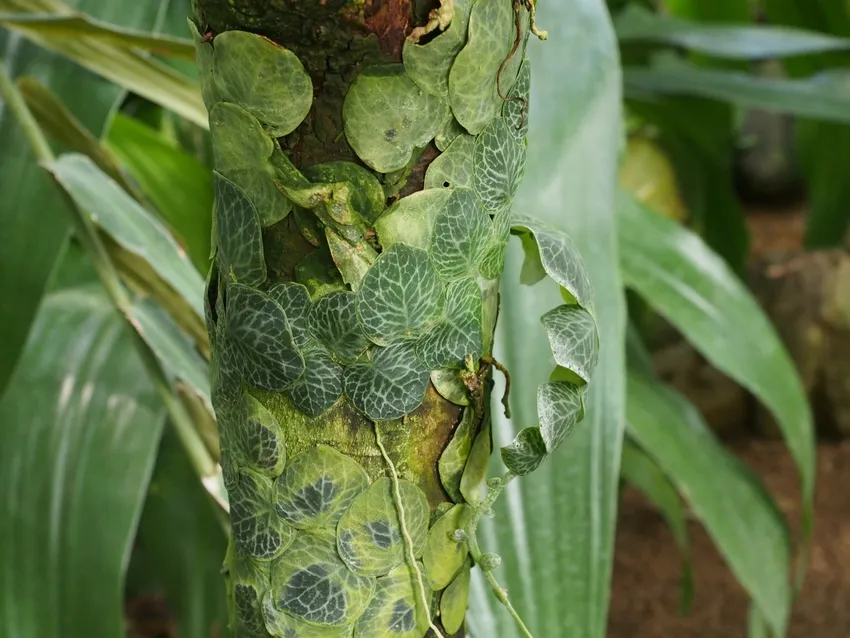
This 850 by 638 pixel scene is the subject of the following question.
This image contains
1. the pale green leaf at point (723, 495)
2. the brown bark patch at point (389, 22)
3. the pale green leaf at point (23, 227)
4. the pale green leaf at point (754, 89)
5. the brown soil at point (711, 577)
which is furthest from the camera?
the brown soil at point (711, 577)

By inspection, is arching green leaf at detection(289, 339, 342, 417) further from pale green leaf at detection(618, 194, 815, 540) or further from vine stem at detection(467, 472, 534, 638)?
pale green leaf at detection(618, 194, 815, 540)

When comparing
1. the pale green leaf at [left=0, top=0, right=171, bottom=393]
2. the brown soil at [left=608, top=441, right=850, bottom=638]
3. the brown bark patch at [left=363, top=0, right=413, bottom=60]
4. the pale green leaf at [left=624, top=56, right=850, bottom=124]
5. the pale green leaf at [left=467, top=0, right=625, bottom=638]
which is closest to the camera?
the brown bark patch at [left=363, top=0, right=413, bottom=60]

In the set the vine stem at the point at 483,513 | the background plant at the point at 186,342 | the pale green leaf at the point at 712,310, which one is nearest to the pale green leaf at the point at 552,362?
the background plant at the point at 186,342

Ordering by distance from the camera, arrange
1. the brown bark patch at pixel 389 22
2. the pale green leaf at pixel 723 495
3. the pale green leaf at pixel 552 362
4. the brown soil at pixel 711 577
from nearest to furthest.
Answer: the brown bark patch at pixel 389 22 → the pale green leaf at pixel 552 362 → the pale green leaf at pixel 723 495 → the brown soil at pixel 711 577

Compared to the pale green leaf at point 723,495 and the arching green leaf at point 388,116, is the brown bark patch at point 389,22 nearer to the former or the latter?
the arching green leaf at point 388,116

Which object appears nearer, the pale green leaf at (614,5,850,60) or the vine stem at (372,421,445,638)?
the vine stem at (372,421,445,638)

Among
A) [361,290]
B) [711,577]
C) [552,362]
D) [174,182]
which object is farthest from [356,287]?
[711,577]

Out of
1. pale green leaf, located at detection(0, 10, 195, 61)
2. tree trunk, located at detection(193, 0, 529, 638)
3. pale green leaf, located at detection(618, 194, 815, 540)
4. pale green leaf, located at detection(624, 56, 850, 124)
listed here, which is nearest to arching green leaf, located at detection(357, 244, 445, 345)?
tree trunk, located at detection(193, 0, 529, 638)

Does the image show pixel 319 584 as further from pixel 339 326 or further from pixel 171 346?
pixel 171 346
